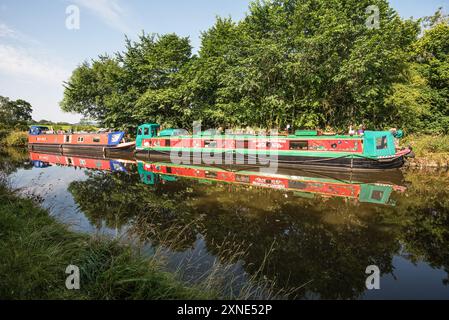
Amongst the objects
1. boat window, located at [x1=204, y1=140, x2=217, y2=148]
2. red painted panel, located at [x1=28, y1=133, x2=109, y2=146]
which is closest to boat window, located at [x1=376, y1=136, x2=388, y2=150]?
boat window, located at [x1=204, y1=140, x2=217, y2=148]

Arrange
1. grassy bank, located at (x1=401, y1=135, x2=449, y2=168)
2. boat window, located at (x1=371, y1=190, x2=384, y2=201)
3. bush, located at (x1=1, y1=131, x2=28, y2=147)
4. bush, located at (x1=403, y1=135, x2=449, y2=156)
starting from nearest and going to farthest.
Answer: boat window, located at (x1=371, y1=190, x2=384, y2=201), grassy bank, located at (x1=401, y1=135, x2=449, y2=168), bush, located at (x1=403, y1=135, x2=449, y2=156), bush, located at (x1=1, y1=131, x2=28, y2=147)

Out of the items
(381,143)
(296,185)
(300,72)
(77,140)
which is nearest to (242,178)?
(296,185)

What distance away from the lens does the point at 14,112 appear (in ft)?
200

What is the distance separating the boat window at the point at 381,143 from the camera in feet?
50.2

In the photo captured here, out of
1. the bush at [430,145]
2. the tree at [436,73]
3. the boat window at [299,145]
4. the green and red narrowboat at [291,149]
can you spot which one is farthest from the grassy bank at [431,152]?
the boat window at [299,145]

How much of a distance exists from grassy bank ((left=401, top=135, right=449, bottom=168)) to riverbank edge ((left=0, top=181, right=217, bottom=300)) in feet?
63.2

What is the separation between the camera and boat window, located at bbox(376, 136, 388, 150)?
50.2 ft

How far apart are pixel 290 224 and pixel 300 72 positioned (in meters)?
15.3

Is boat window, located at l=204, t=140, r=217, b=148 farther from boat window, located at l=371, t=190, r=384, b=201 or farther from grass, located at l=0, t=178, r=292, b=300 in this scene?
grass, located at l=0, t=178, r=292, b=300

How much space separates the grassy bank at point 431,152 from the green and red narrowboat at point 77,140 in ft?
79.0

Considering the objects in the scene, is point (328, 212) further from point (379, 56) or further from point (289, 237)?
point (379, 56)
